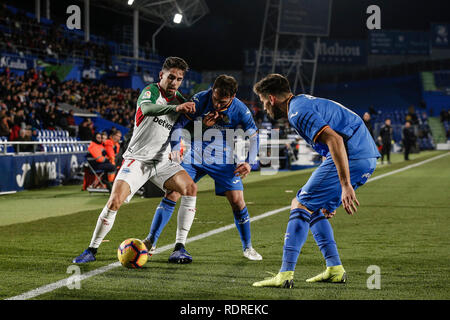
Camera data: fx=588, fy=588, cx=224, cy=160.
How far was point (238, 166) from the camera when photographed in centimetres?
639

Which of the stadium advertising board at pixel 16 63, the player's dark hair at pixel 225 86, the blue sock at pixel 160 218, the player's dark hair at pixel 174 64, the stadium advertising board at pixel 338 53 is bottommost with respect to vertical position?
the blue sock at pixel 160 218

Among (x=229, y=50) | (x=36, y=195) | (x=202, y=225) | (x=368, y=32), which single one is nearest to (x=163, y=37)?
(x=229, y=50)

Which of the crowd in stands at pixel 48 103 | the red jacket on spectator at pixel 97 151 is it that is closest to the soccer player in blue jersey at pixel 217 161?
the red jacket on spectator at pixel 97 151

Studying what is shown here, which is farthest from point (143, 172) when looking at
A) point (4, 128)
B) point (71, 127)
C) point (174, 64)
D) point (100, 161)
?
point (71, 127)

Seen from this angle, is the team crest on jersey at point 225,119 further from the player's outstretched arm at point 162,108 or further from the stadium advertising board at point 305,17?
the stadium advertising board at point 305,17

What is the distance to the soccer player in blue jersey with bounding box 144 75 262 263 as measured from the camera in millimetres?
6328

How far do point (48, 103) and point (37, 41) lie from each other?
29.4 ft

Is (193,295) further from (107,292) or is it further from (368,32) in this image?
(368,32)

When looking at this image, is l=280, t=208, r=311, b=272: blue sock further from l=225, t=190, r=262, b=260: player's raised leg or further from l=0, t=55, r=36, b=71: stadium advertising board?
l=0, t=55, r=36, b=71: stadium advertising board

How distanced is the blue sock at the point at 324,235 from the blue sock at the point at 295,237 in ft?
0.57

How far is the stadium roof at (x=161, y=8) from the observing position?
41125mm

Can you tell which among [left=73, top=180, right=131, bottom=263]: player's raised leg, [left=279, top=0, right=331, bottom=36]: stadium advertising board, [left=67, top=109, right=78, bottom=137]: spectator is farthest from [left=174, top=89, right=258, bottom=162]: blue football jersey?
[left=279, top=0, right=331, bottom=36]: stadium advertising board

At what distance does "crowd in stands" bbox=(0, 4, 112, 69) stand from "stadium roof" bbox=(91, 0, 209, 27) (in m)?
4.52

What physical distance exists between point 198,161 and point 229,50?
5787cm
